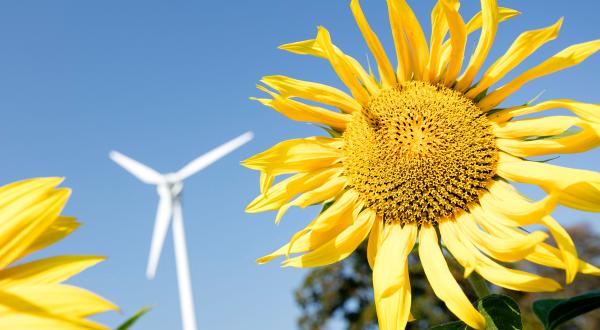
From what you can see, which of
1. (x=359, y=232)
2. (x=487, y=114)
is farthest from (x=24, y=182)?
(x=487, y=114)

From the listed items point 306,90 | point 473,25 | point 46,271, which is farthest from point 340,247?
point 46,271

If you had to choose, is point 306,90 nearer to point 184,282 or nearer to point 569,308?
point 569,308

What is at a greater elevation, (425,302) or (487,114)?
(425,302)

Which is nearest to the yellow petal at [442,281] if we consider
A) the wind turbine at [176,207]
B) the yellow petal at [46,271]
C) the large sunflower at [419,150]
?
the large sunflower at [419,150]

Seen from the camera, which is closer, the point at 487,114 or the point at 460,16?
the point at 460,16

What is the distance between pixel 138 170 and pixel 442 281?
2402 centimetres

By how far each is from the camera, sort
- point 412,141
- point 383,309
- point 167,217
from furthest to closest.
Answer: point 167,217, point 412,141, point 383,309

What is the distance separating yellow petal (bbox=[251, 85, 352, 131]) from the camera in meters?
3.65

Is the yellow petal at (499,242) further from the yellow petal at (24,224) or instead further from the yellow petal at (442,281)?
the yellow petal at (24,224)

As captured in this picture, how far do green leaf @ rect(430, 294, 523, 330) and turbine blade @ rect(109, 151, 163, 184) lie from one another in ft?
75.5

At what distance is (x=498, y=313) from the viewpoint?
9.37 ft

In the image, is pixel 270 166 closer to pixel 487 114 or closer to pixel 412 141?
pixel 412 141

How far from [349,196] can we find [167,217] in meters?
22.3

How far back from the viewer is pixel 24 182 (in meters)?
1.98
